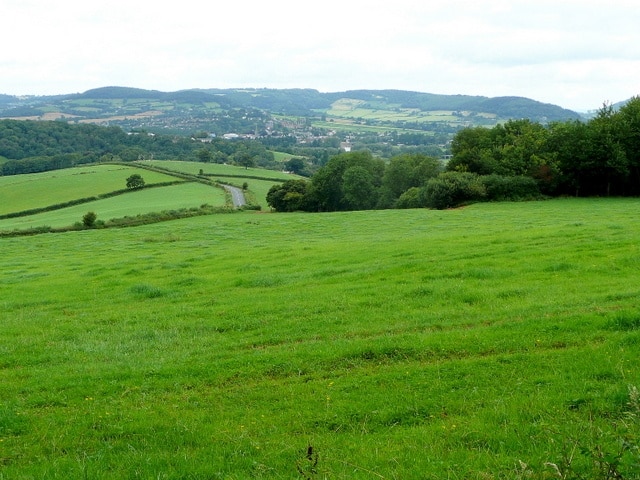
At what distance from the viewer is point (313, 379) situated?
33.1 feet

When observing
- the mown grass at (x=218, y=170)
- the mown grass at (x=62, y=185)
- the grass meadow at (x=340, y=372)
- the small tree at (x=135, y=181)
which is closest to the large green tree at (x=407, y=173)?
the mown grass at (x=218, y=170)

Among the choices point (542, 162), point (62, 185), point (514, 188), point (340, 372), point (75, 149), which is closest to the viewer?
point (340, 372)

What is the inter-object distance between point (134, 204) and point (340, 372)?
80905 millimetres

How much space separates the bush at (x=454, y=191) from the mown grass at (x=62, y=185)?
61484 millimetres

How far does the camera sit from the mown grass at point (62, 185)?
320ft

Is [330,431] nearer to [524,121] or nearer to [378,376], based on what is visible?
[378,376]

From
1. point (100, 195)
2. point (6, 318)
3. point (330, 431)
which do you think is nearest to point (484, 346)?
point (330, 431)

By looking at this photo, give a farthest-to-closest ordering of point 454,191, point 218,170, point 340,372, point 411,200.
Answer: point 218,170 → point 411,200 → point 454,191 → point 340,372

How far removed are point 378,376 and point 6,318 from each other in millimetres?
13266

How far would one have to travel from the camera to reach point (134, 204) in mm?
85562

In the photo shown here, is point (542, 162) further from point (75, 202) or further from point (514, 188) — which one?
point (75, 202)

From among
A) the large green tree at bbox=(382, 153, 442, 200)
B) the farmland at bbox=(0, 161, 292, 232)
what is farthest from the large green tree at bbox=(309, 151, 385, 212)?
the farmland at bbox=(0, 161, 292, 232)

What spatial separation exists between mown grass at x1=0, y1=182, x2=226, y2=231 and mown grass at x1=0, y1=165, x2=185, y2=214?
711 centimetres

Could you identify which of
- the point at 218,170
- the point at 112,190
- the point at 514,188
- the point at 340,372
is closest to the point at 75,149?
the point at 218,170
